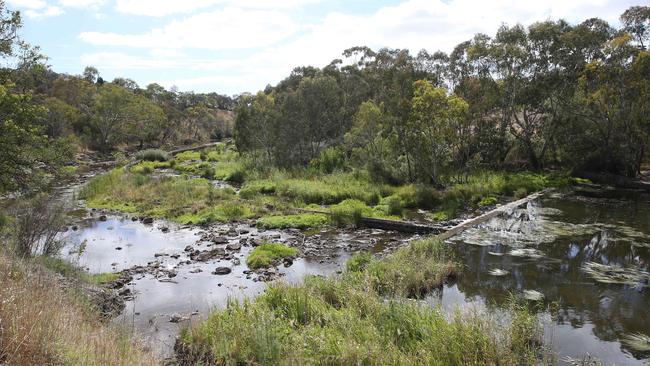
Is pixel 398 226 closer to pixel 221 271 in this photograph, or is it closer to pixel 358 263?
pixel 358 263

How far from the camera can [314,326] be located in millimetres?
9641

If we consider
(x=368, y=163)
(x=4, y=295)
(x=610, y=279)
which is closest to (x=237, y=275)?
(x=4, y=295)

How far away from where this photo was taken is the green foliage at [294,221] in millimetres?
23234

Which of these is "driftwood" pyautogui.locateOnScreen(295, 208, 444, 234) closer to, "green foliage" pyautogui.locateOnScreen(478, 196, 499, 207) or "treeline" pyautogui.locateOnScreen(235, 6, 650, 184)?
"green foliage" pyautogui.locateOnScreen(478, 196, 499, 207)

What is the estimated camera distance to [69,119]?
64.0m

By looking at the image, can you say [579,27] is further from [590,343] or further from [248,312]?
[248,312]

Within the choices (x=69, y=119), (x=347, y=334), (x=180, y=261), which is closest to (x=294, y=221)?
(x=180, y=261)

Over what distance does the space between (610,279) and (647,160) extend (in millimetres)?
32550

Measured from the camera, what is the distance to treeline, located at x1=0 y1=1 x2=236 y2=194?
49.9 ft

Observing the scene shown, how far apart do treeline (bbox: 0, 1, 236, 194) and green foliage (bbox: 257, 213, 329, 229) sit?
30.9 feet

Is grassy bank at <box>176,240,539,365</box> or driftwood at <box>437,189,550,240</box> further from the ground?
grassy bank at <box>176,240,539,365</box>

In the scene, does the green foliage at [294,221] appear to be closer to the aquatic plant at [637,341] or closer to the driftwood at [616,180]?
the aquatic plant at [637,341]

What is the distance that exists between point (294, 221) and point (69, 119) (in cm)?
5396

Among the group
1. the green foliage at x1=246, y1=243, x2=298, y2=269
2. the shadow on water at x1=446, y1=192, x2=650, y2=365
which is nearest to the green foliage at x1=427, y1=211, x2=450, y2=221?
the shadow on water at x1=446, y1=192, x2=650, y2=365
